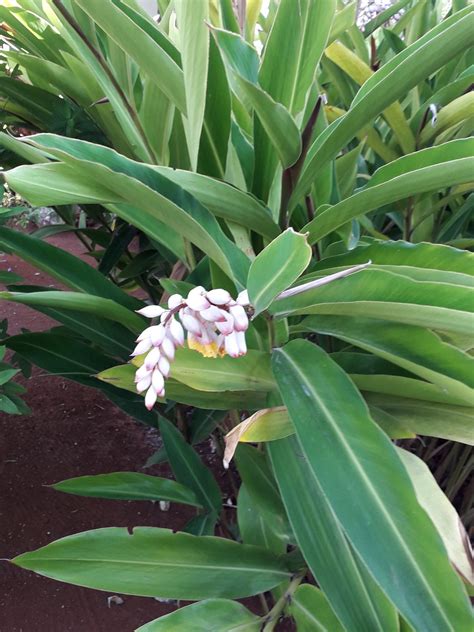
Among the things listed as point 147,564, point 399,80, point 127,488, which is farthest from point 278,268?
point 127,488

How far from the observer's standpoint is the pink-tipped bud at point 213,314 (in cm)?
37

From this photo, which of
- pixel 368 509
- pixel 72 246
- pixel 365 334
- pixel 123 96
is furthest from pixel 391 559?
pixel 72 246

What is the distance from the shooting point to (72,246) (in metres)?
2.82

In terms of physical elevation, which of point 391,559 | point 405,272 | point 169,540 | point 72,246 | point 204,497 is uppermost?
point 405,272

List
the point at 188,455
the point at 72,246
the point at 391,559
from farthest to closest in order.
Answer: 1. the point at 72,246
2. the point at 188,455
3. the point at 391,559

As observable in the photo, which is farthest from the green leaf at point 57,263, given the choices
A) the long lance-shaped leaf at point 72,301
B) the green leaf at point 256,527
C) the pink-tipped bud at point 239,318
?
the pink-tipped bud at point 239,318

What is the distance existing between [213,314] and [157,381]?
64mm

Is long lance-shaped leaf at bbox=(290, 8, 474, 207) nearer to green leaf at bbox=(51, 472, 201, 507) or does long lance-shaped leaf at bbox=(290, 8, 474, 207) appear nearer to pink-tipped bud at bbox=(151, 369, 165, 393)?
pink-tipped bud at bbox=(151, 369, 165, 393)

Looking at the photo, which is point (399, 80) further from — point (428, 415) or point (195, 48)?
point (428, 415)

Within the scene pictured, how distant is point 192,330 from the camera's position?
0.38 meters

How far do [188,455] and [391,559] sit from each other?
1.67ft

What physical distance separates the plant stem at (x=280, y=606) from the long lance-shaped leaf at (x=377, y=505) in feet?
1.00

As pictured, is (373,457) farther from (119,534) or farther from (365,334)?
(119,534)

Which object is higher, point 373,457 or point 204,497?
point 373,457
